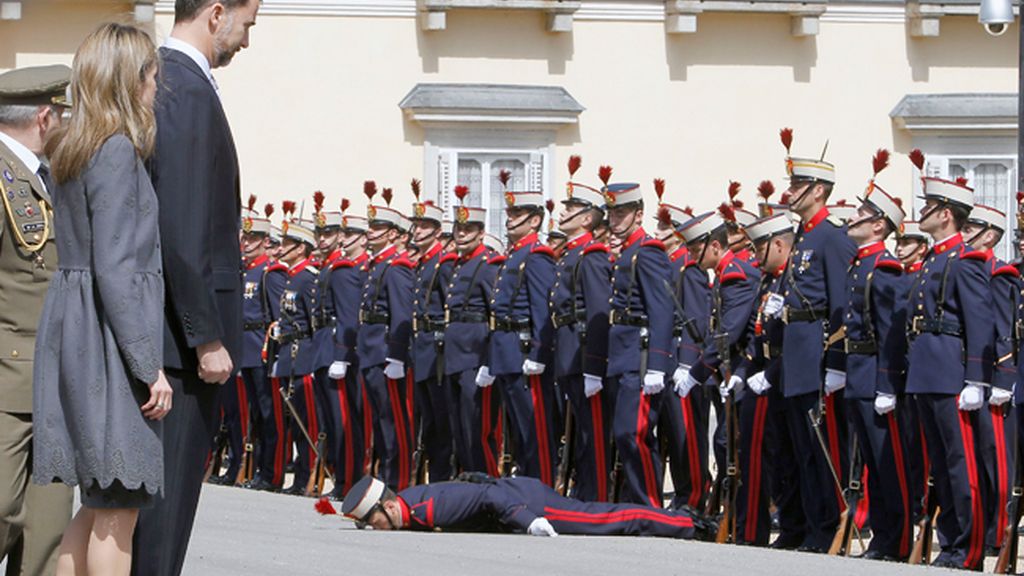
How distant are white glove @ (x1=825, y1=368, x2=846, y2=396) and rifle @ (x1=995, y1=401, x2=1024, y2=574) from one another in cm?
97

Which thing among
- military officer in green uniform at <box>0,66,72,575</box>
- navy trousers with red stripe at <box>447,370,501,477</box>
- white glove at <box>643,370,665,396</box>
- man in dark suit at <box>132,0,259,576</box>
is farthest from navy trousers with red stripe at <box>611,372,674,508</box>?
man in dark suit at <box>132,0,259,576</box>

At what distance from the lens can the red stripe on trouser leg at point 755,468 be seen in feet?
38.0

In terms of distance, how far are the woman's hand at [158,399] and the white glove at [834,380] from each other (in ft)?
20.3

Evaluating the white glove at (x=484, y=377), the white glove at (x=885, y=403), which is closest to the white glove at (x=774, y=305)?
the white glove at (x=885, y=403)

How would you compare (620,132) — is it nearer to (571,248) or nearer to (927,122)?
(927,122)

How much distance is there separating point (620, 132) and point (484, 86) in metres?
1.61

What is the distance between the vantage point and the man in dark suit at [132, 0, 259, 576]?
566cm

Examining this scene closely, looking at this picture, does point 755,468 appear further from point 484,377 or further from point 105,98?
point 105,98

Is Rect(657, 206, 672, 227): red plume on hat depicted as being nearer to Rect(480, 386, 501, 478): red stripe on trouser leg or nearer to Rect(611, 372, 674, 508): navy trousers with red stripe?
Rect(480, 386, 501, 478): red stripe on trouser leg

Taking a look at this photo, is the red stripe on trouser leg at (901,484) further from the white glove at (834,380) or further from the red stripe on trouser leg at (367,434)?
the red stripe on trouser leg at (367,434)

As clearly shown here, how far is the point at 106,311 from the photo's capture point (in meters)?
5.48

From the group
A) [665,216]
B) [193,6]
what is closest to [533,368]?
[665,216]

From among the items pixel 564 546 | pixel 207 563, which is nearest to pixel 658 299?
pixel 564 546

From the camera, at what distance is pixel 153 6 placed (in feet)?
69.7
